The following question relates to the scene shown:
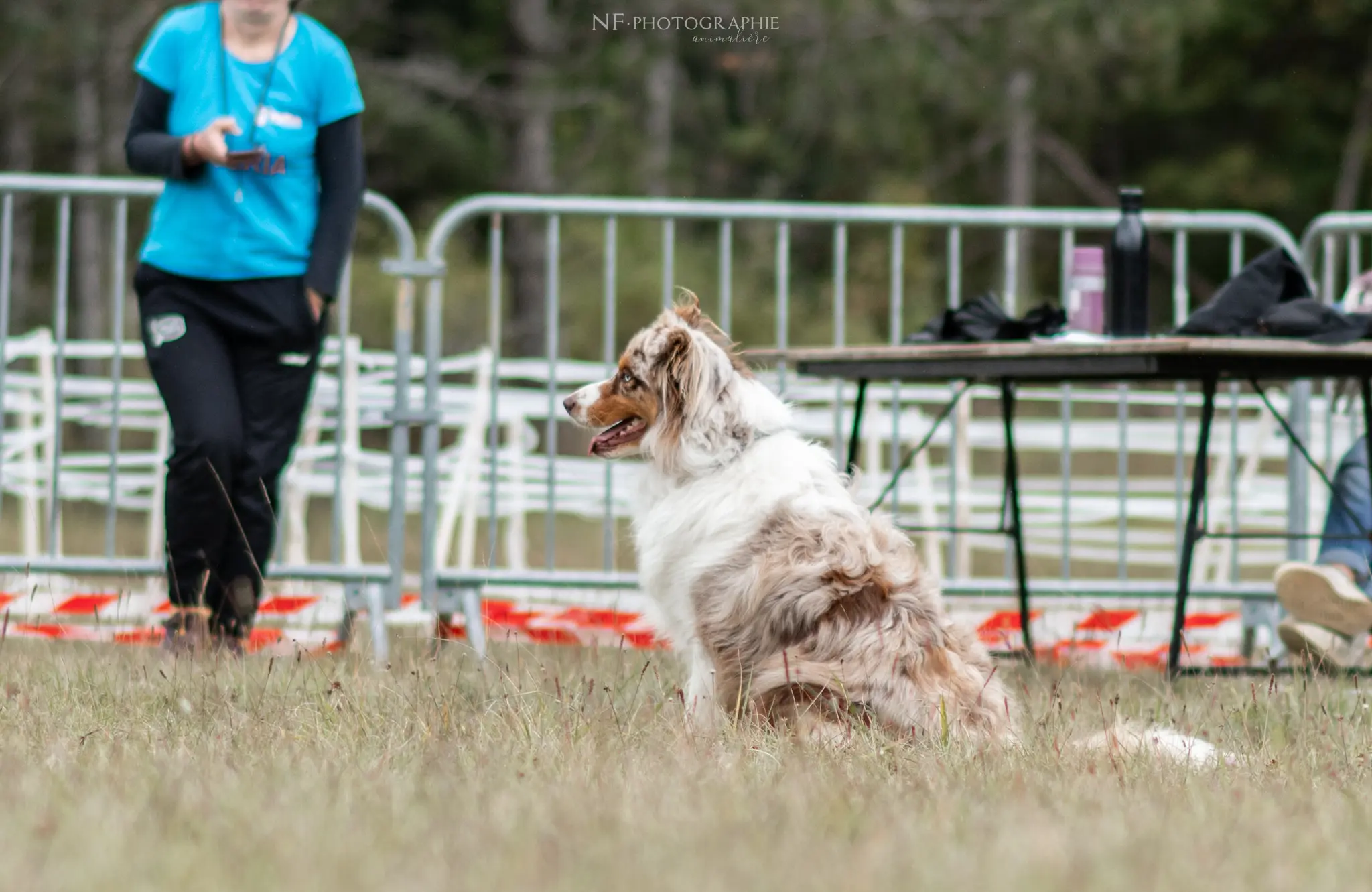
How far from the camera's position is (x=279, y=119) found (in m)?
5.26

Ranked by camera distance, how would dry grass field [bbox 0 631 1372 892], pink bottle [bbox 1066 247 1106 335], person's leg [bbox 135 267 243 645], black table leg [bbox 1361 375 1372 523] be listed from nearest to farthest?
dry grass field [bbox 0 631 1372 892] < person's leg [bbox 135 267 243 645] < black table leg [bbox 1361 375 1372 523] < pink bottle [bbox 1066 247 1106 335]

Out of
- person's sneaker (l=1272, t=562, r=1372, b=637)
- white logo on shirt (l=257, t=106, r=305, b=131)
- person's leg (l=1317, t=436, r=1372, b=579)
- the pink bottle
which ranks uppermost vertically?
white logo on shirt (l=257, t=106, r=305, b=131)

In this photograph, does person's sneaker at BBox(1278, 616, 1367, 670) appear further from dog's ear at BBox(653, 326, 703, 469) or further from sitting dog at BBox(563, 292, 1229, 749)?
dog's ear at BBox(653, 326, 703, 469)

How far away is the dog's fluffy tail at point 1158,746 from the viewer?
3.69 metres

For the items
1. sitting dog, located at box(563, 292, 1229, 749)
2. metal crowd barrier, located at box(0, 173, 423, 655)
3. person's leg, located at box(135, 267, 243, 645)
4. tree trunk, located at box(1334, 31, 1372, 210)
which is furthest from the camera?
tree trunk, located at box(1334, 31, 1372, 210)

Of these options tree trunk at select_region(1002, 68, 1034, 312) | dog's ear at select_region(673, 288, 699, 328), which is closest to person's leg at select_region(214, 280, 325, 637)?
dog's ear at select_region(673, 288, 699, 328)

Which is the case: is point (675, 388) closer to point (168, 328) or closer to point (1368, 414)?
point (168, 328)

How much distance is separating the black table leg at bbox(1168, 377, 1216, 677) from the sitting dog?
0.98 metres

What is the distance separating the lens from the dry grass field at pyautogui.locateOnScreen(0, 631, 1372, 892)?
2500 millimetres

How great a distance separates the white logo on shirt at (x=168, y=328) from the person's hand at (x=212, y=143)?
48 cm

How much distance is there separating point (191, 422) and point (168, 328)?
0.31m

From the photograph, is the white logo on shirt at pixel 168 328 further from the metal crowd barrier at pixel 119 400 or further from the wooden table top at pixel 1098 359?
the wooden table top at pixel 1098 359

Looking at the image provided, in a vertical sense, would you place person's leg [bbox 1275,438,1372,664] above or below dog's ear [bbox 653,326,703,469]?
below

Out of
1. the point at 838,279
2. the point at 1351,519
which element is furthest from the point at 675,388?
the point at 1351,519
